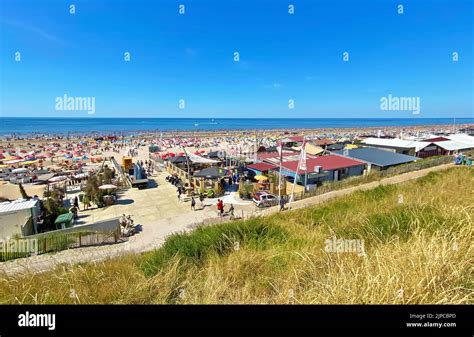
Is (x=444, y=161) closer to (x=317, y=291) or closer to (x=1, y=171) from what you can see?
(x=317, y=291)

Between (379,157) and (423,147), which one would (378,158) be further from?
(423,147)

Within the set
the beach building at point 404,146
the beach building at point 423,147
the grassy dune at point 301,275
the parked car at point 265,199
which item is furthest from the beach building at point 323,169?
the grassy dune at point 301,275

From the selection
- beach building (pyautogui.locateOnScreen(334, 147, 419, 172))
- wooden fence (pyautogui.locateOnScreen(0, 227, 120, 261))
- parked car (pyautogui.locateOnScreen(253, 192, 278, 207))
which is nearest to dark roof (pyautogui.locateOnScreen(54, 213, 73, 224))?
wooden fence (pyautogui.locateOnScreen(0, 227, 120, 261))

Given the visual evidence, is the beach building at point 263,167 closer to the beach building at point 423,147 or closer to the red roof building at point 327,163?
the red roof building at point 327,163

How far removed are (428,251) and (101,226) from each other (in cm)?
1218

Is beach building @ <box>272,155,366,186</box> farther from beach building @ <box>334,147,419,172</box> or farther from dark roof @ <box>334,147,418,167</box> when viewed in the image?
dark roof @ <box>334,147,418,167</box>

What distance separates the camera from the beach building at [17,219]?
10.2m

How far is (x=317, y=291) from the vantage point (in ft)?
7.77

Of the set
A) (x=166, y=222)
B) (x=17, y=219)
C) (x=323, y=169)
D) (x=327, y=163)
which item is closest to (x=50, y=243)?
(x=17, y=219)

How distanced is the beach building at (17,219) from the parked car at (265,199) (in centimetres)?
1164

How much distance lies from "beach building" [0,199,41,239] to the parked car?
1164 cm

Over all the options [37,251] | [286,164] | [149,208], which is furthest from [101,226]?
[286,164]

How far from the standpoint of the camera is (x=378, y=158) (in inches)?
818

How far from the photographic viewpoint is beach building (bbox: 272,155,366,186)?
17.2 m
